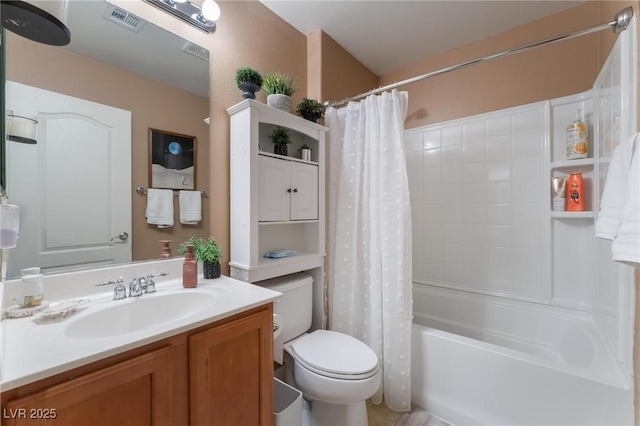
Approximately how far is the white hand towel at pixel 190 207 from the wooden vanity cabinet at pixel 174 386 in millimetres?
615

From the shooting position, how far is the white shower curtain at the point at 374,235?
5.14 ft

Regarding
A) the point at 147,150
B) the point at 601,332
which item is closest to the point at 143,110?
the point at 147,150

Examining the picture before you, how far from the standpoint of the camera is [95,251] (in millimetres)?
1081

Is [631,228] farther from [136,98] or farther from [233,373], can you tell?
[136,98]

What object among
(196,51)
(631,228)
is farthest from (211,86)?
(631,228)

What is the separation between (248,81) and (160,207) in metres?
0.77

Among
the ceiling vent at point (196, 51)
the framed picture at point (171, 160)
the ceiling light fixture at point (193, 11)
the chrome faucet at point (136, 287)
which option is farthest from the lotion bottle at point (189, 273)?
the ceiling light fixture at point (193, 11)

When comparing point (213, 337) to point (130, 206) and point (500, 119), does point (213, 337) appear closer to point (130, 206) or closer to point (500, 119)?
point (130, 206)

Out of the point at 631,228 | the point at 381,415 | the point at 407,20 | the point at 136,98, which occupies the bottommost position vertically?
the point at 381,415

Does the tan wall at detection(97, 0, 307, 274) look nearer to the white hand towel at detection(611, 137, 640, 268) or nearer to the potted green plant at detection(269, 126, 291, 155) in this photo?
the potted green plant at detection(269, 126, 291, 155)

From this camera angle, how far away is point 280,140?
1.65m

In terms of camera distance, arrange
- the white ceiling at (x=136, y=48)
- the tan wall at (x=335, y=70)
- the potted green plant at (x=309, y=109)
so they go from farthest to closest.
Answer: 1. the tan wall at (x=335, y=70)
2. the potted green plant at (x=309, y=109)
3. the white ceiling at (x=136, y=48)

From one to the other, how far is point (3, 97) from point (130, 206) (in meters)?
0.49

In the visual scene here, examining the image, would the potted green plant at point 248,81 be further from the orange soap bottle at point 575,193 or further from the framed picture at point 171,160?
the orange soap bottle at point 575,193
